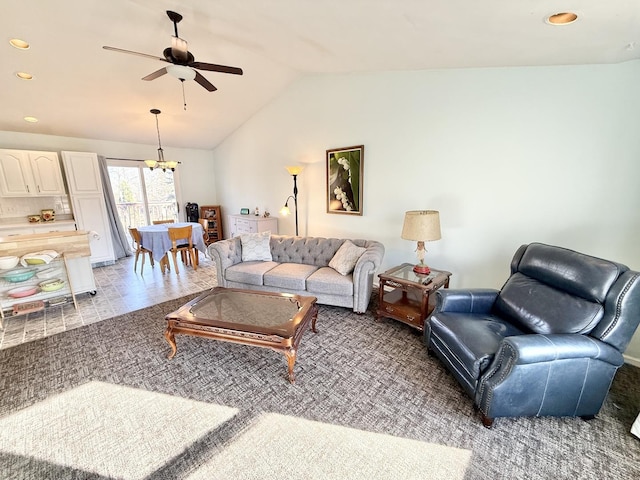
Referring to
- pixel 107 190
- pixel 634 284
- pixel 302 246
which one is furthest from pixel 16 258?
pixel 634 284

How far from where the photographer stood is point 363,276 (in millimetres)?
2965

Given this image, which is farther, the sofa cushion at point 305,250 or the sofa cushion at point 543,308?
the sofa cushion at point 305,250

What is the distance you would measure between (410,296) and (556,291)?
1.36 metres

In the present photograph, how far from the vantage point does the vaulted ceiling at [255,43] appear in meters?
1.84

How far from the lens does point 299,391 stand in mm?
1964

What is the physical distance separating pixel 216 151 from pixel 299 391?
6.49 m

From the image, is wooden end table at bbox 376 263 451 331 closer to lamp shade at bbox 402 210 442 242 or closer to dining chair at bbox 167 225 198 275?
lamp shade at bbox 402 210 442 242

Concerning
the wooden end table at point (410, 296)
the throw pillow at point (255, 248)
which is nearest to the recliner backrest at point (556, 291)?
the wooden end table at point (410, 296)

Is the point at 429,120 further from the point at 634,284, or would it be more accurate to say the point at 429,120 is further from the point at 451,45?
the point at 634,284

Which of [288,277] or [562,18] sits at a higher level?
[562,18]

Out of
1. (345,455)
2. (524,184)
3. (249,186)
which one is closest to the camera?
(345,455)

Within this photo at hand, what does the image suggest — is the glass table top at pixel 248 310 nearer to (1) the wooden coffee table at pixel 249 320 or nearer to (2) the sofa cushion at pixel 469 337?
(1) the wooden coffee table at pixel 249 320

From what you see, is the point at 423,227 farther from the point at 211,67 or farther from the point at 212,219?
the point at 212,219

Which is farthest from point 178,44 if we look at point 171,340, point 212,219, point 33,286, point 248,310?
point 212,219
